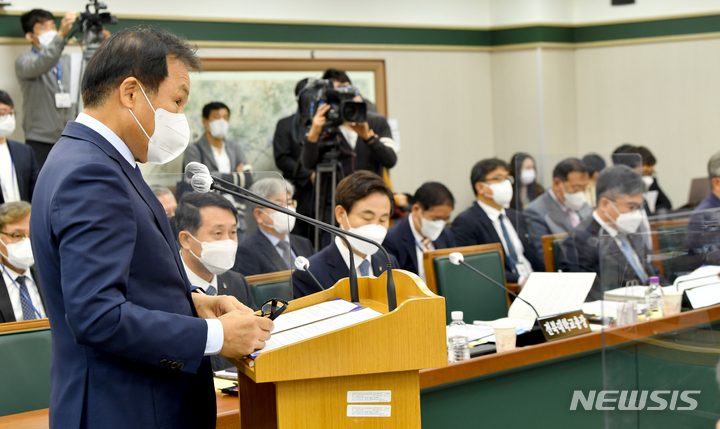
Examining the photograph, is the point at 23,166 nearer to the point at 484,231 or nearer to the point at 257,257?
the point at 257,257

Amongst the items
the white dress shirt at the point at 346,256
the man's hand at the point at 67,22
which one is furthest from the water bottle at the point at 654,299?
the man's hand at the point at 67,22

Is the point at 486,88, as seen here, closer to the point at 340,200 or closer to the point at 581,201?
the point at 581,201

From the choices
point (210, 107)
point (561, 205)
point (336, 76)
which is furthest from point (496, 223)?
point (210, 107)

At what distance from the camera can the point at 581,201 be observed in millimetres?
4125

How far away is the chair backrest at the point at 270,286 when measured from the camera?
8.01 feet

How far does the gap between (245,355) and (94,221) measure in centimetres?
35

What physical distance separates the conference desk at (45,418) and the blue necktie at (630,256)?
1407mm

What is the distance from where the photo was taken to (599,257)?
2525 millimetres

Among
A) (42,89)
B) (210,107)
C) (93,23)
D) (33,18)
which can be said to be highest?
(33,18)

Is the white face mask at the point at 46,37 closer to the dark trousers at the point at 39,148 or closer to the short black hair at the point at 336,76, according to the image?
the dark trousers at the point at 39,148

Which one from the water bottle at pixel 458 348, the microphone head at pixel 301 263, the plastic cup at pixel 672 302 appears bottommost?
the water bottle at pixel 458 348

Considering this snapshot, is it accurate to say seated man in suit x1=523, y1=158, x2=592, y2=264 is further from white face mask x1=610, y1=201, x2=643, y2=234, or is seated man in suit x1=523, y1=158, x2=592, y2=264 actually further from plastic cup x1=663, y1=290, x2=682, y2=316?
plastic cup x1=663, y1=290, x2=682, y2=316

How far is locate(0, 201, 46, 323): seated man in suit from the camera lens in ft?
9.15

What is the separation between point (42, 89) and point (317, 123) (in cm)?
216
